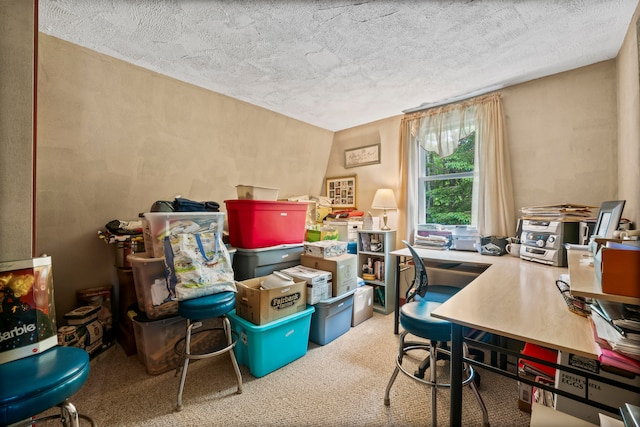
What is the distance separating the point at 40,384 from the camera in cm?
86

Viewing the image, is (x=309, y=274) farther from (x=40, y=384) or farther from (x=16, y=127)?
(x=16, y=127)

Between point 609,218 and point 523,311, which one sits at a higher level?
point 609,218

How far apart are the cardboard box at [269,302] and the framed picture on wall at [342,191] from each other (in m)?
2.03

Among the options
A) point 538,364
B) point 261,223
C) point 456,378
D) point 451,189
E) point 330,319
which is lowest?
point 330,319

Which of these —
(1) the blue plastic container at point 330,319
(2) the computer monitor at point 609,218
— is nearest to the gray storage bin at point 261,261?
(1) the blue plastic container at point 330,319

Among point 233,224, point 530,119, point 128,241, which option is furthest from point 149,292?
point 530,119

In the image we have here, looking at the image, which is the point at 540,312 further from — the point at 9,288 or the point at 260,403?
the point at 9,288

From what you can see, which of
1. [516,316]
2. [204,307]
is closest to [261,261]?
[204,307]

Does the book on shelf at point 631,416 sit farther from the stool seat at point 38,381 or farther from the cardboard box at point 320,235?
the cardboard box at point 320,235

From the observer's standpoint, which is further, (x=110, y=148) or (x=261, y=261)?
(x=261, y=261)

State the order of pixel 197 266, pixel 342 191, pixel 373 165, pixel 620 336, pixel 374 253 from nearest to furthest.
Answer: pixel 620 336 < pixel 197 266 < pixel 374 253 < pixel 373 165 < pixel 342 191

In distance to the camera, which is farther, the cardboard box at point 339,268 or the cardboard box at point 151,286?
the cardboard box at point 339,268

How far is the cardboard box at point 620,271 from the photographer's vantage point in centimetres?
79

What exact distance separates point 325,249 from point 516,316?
1.62 m
